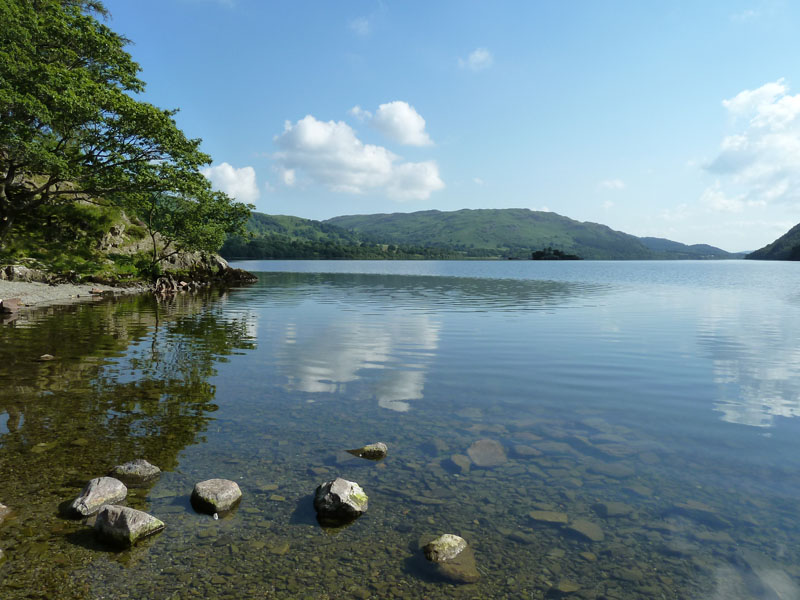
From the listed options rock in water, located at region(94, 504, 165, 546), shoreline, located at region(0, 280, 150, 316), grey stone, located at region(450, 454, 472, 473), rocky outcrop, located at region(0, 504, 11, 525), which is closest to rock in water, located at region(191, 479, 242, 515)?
rock in water, located at region(94, 504, 165, 546)

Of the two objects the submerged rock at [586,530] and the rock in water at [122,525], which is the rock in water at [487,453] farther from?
the rock in water at [122,525]

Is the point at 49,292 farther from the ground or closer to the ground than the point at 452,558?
farther from the ground

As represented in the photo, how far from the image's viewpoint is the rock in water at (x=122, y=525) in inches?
301

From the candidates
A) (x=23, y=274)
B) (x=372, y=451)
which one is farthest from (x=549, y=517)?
(x=23, y=274)

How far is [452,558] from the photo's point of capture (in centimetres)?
768

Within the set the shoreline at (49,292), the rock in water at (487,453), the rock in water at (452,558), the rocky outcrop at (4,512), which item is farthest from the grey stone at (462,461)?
the shoreline at (49,292)

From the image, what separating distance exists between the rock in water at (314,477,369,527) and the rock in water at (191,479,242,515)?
5.26 ft

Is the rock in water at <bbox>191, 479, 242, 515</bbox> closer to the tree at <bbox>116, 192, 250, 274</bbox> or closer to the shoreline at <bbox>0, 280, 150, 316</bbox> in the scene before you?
the shoreline at <bbox>0, 280, 150, 316</bbox>

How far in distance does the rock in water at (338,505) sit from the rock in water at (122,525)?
2834 millimetres

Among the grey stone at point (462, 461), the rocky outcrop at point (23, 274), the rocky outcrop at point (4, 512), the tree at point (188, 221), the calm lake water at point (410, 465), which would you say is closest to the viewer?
the calm lake water at point (410, 465)

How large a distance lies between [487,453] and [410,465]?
7.21ft

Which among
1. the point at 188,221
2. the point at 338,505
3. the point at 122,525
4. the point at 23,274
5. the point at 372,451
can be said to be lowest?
the point at 372,451

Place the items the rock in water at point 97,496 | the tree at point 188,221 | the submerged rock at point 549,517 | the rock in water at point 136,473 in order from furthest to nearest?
the tree at point 188,221
the rock in water at point 136,473
the submerged rock at point 549,517
the rock in water at point 97,496

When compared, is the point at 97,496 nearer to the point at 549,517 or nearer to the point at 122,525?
the point at 122,525
